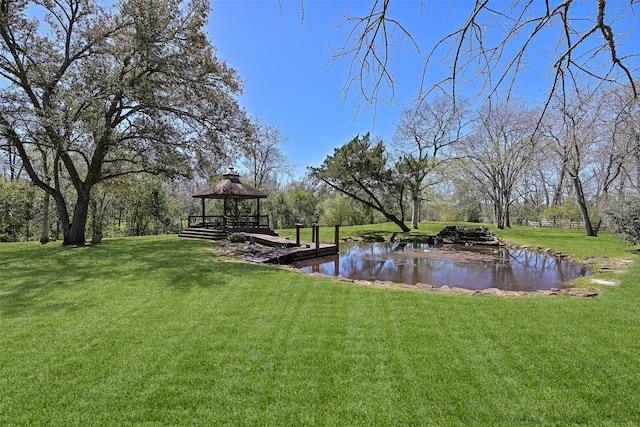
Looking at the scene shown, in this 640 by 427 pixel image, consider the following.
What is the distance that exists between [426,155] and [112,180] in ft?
53.3

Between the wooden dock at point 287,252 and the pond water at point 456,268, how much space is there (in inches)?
14.9

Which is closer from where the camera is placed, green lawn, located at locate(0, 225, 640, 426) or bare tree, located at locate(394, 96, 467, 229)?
green lawn, located at locate(0, 225, 640, 426)

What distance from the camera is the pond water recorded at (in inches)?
280

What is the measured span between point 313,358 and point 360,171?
49.4ft

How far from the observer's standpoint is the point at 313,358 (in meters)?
2.77

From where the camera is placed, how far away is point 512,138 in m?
19.5

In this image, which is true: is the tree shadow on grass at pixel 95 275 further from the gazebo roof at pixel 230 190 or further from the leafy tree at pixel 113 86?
the gazebo roof at pixel 230 190

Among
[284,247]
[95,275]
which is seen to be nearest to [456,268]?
[284,247]

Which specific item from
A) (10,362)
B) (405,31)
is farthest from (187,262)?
(405,31)

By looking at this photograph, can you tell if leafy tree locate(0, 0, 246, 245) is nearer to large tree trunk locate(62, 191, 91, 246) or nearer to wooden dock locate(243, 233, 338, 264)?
large tree trunk locate(62, 191, 91, 246)

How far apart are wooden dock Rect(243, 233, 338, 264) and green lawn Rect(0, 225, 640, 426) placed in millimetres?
4201

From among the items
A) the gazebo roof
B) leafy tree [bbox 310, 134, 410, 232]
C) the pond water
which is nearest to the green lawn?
the pond water

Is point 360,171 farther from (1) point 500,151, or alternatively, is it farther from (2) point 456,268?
(1) point 500,151

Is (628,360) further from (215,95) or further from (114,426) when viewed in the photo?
(215,95)
